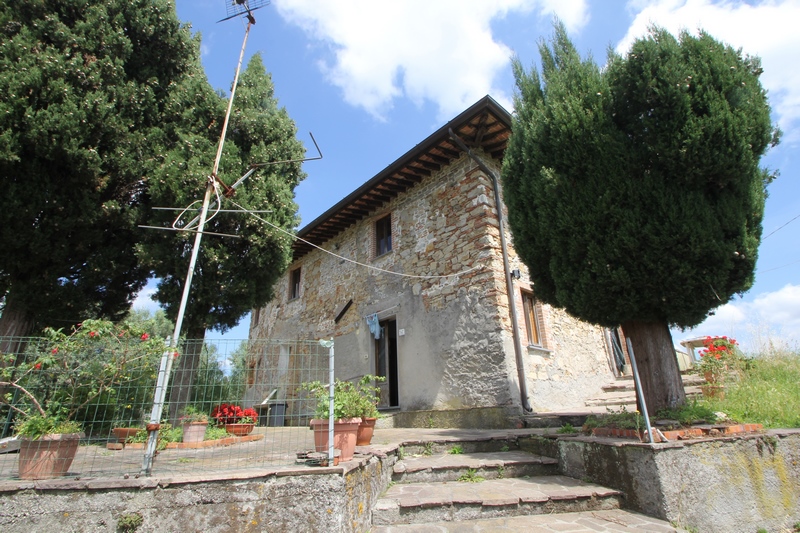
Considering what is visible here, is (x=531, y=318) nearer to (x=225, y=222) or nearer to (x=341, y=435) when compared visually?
(x=341, y=435)

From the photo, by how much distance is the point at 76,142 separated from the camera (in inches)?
215

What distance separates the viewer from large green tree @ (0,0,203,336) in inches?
210

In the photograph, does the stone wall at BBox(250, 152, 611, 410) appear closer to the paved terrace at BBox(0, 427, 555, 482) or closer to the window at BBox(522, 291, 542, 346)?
the window at BBox(522, 291, 542, 346)

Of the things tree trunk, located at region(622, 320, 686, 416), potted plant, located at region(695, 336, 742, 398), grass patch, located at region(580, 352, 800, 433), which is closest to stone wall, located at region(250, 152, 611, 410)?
potted plant, located at region(695, 336, 742, 398)

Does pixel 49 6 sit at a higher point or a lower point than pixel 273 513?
higher

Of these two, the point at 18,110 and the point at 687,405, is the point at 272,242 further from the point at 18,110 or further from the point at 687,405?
the point at 687,405

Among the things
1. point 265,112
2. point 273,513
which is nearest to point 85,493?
point 273,513

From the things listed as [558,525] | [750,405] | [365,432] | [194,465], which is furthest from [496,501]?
[750,405]

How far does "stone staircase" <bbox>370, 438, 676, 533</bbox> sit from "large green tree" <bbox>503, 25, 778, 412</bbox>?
Answer: 1310mm

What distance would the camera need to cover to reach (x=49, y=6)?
604 centimetres

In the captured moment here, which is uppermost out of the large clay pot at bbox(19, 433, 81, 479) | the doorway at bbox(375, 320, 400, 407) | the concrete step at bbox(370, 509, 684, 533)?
the doorway at bbox(375, 320, 400, 407)

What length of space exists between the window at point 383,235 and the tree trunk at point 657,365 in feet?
20.9

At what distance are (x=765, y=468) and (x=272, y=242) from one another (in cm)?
664

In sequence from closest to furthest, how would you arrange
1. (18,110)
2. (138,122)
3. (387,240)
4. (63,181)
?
(18,110) < (63,181) < (138,122) < (387,240)
